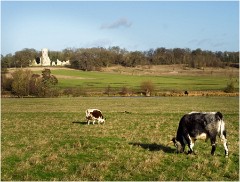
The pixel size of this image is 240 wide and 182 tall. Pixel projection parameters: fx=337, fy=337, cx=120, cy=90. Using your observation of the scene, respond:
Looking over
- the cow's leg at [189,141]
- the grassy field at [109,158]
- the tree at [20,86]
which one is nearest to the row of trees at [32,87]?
the tree at [20,86]

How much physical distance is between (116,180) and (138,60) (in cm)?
14833

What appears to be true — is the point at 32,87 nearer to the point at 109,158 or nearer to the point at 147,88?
the point at 147,88

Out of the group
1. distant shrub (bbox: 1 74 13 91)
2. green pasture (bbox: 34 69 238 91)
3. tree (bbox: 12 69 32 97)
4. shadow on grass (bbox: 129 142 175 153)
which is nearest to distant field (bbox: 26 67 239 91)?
green pasture (bbox: 34 69 238 91)

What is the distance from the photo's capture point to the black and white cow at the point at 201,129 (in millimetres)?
13077

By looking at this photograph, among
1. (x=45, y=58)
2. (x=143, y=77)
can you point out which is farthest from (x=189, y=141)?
(x=45, y=58)

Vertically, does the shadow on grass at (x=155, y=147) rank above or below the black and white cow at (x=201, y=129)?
below

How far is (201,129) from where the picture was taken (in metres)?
13.2

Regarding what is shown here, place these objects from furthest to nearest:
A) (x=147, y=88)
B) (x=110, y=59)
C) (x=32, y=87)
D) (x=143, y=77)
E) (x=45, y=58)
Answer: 1. (x=45, y=58)
2. (x=110, y=59)
3. (x=143, y=77)
4. (x=147, y=88)
5. (x=32, y=87)

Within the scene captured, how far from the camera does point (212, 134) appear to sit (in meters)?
13.0

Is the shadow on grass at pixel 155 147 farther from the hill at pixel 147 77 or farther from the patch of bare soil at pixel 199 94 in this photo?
the hill at pixel 147 77

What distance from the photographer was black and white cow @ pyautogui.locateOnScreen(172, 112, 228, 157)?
13077mm

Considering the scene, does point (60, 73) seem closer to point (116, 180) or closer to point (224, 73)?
point (224, 73)

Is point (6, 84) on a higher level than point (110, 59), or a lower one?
lower

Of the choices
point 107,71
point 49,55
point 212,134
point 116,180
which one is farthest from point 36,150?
point 49,55
